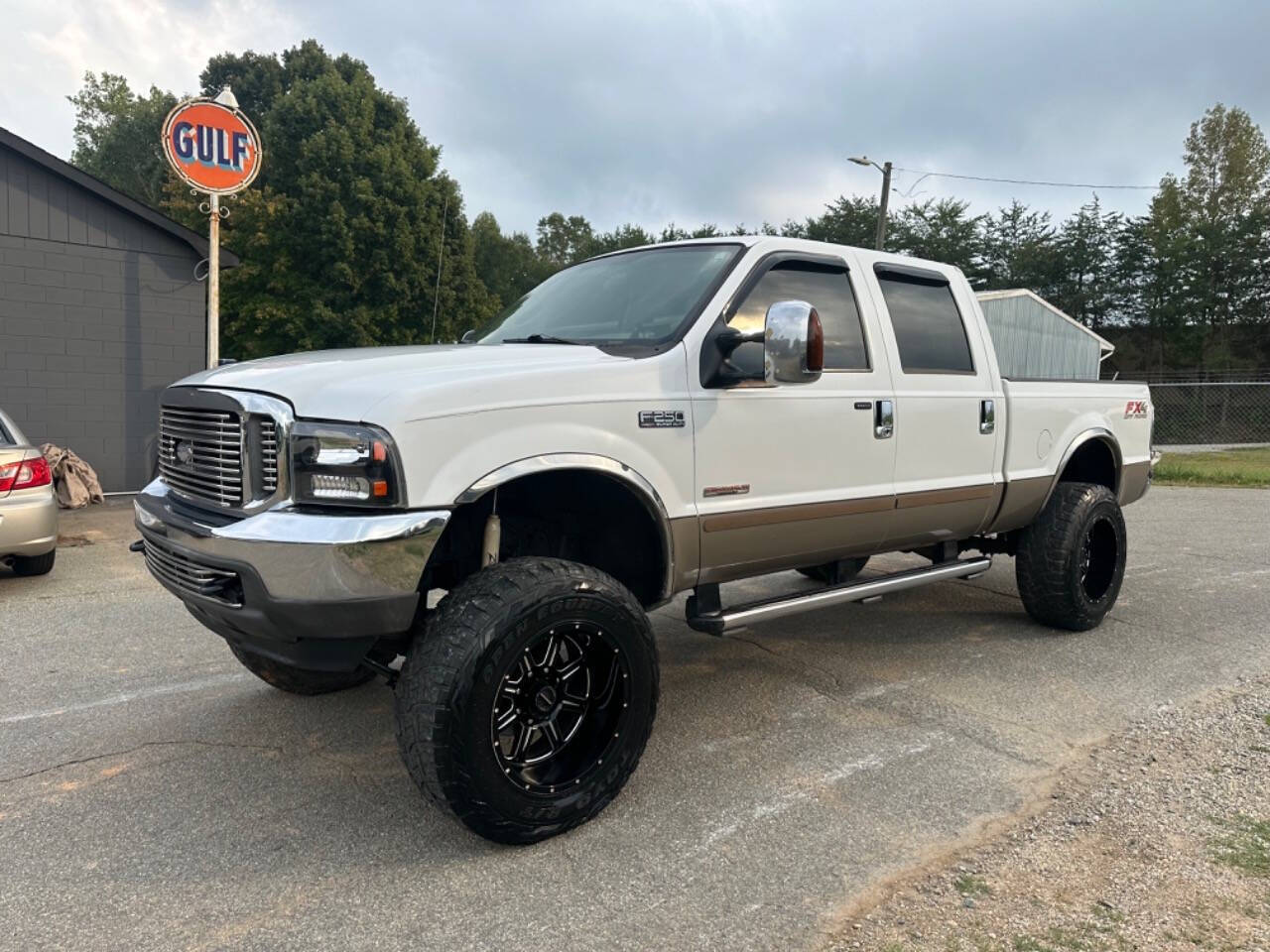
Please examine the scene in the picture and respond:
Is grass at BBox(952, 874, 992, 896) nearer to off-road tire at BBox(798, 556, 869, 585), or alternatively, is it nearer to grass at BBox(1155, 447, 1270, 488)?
off-road tire at BBox(798, 556, 869, 585)

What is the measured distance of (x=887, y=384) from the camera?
4.14 m

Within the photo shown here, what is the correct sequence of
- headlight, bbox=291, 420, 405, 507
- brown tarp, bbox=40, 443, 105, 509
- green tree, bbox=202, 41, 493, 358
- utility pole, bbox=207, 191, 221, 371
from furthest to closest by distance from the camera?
1. green tree, bbox=202, 41, 493, 358
2. utility pole, bbox=207, 191, 221, 371
3. brown tarp, bbox=40, 443, 105, 509
4. headlight, bbox=291, 420, 405, 507

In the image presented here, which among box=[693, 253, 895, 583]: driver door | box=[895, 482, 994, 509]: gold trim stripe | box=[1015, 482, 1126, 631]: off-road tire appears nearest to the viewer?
box=[693, 253, 895, 583]: driver door

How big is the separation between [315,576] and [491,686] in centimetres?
62

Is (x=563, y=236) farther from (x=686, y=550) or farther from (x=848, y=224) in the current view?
(x=686, y=550)

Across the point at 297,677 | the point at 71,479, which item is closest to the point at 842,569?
the point at 297,677

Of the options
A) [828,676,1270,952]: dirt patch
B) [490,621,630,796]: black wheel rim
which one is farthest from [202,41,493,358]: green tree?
[828,676,1270,952]: dirt patch

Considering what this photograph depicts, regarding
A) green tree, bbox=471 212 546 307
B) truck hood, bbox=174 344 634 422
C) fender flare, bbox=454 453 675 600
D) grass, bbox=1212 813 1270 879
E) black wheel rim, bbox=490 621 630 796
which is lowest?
grass, bbox=1212 813 1270 879

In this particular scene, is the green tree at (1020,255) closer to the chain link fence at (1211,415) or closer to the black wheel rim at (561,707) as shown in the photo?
the chain link fence at (1211,415)

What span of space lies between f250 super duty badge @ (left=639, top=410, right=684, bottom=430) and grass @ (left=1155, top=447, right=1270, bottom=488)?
14.2m

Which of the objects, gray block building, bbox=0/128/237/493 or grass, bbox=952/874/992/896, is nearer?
grass, bbox=952/874/992/896

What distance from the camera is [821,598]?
3895mm

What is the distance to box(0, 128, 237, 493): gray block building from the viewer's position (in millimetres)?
10859

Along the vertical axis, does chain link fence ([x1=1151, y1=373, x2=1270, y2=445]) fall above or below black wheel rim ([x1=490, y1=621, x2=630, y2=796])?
above
